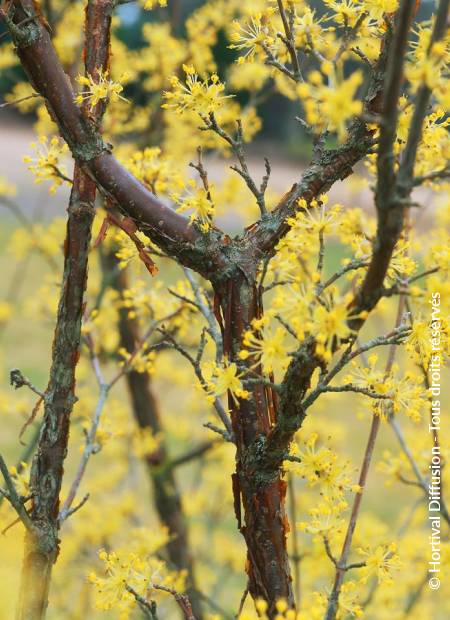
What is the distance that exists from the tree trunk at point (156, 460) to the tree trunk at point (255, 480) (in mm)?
2098

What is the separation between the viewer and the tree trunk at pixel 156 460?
3445 millimetres

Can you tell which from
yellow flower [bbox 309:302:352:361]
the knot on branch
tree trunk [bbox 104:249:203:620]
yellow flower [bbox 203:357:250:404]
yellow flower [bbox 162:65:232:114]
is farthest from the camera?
tree trunk [bbox 104:249:203:620]

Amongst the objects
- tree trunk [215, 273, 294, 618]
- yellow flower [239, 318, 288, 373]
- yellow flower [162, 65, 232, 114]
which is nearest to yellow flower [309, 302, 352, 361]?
yellow flower [239, 318, 288, 373]

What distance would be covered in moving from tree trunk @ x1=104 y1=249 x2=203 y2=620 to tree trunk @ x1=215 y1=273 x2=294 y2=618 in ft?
6.88

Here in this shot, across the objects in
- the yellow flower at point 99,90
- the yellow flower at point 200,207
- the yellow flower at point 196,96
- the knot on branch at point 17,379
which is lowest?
the knot on branch at point 17,379

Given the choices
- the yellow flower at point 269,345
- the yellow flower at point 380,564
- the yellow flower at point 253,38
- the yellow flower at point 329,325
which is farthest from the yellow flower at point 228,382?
the yellow flower at point 253,38

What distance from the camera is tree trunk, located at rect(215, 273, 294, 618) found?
131 cm

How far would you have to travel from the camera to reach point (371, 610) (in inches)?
124

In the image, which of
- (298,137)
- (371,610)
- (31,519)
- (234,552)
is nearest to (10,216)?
(298,137)

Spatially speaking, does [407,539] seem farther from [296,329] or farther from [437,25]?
[437,25]

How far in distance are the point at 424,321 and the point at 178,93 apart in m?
0.55

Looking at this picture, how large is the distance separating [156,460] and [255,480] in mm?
A: 2339

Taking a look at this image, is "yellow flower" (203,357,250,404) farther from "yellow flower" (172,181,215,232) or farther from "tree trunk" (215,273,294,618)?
"yellow flower" (172,181,215,232)

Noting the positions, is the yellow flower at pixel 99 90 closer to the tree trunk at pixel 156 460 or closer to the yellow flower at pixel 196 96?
the yellow flower at pixel 196 96
